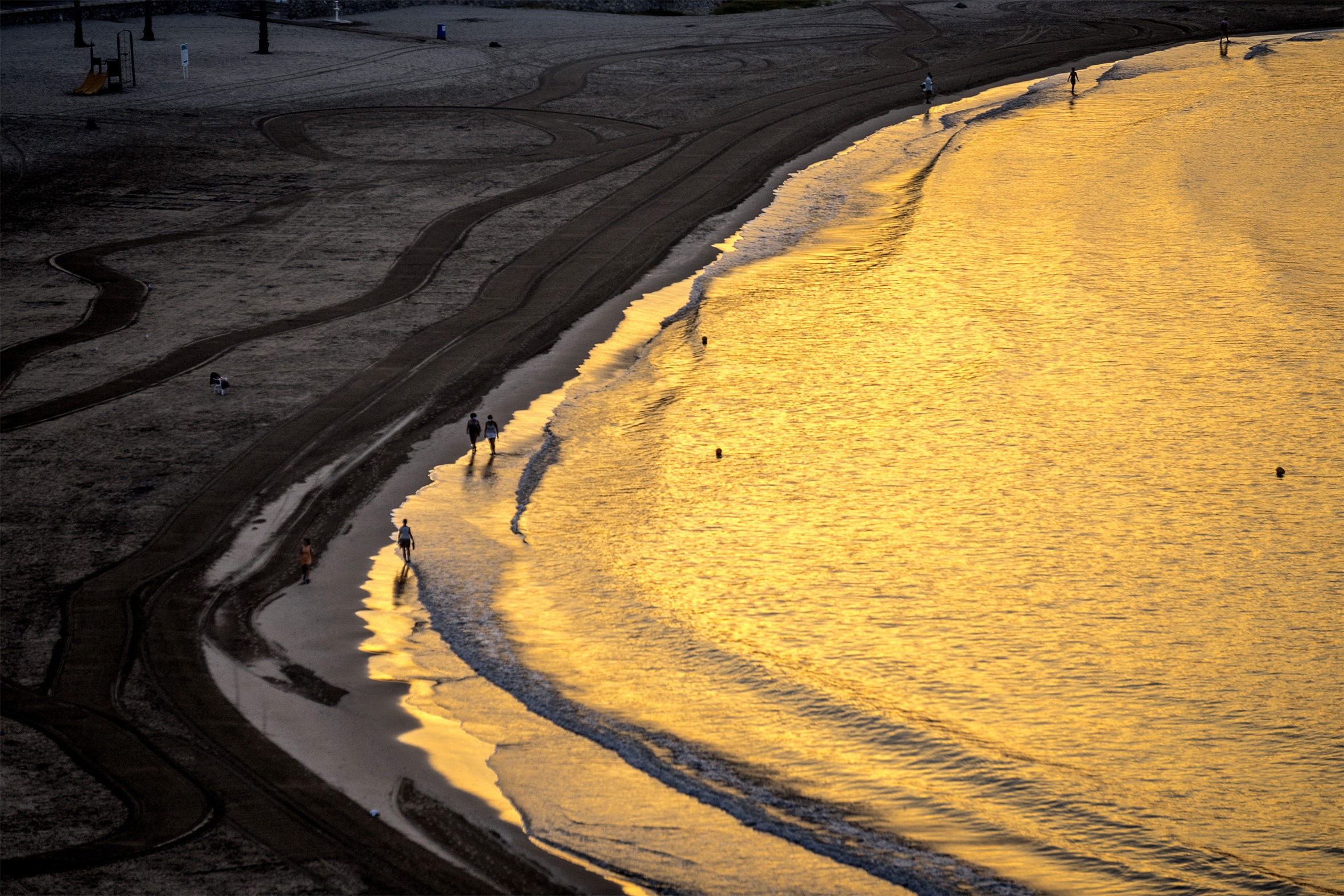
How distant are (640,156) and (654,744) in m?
37.2

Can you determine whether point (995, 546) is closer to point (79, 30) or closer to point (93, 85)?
point (93, 85)

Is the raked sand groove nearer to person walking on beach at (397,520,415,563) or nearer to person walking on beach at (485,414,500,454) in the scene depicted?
person walking on beach at (485,414,500,454)

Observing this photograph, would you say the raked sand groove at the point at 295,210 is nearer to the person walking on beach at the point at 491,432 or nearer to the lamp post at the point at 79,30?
the person walking on beach at the point at 491,432

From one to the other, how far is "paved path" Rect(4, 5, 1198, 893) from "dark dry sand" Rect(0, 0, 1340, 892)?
69mm

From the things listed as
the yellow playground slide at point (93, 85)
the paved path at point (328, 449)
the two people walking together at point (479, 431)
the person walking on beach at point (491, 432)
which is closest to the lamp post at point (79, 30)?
the yellow playground slide at point (93, 85)

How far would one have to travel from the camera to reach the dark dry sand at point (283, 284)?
19281 millimetres

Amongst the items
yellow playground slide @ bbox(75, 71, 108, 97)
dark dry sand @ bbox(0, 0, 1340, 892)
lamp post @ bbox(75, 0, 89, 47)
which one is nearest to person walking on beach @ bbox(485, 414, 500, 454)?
dark dry sand @ bbox(0, 0, 1340, 892)

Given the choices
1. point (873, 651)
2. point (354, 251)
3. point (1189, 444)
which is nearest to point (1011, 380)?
point (1189, 444)

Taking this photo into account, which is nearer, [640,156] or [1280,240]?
[1280,240]

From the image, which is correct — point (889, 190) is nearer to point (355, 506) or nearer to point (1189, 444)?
point (1189, 444)

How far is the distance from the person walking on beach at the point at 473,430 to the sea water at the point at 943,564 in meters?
0.75

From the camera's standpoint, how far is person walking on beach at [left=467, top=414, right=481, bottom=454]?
30.0m

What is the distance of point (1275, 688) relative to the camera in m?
22.2

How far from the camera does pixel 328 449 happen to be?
99.3 ft
